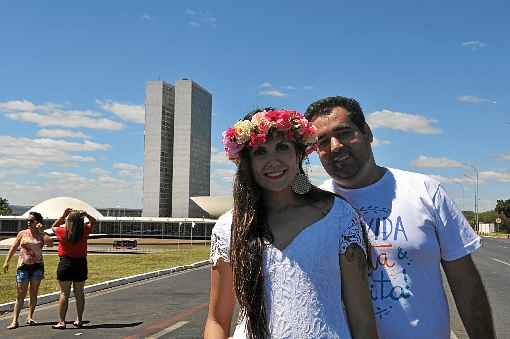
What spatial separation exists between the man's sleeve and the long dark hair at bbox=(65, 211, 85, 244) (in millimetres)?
8088

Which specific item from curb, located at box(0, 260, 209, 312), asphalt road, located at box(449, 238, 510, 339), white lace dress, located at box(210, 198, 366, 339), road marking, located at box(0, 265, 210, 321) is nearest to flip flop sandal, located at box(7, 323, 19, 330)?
road marking, located at box(0, 265, 210, 321)

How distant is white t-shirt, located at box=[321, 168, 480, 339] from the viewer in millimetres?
2240

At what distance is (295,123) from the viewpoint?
7.40 ft

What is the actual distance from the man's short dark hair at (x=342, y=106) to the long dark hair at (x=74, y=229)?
7.79 m

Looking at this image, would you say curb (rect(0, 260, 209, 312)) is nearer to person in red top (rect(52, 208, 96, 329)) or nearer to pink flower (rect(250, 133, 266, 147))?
Result: person in red top (rect(52, 208, 96, 329))

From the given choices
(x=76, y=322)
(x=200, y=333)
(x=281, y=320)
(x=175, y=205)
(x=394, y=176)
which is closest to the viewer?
(x=281, y=320)

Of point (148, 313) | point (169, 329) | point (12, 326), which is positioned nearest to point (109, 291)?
point (148, 313)

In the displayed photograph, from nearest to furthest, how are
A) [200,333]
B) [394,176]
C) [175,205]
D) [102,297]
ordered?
[394,176], [200,333], [102,297], [175,205]

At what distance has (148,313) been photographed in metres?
10.8

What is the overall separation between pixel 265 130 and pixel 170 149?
117007 mm

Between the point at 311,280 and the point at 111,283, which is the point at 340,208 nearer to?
the point at 311,280

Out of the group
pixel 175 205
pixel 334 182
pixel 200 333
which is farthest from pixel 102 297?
pixel 175 205

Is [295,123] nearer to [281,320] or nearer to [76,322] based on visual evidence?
[281,320]

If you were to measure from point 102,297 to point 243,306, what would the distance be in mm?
12181
